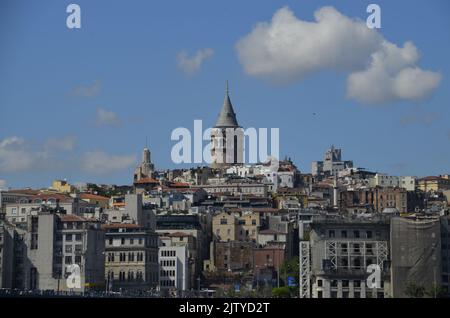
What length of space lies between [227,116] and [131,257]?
3525cm

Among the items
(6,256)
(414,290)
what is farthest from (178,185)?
(414,290)

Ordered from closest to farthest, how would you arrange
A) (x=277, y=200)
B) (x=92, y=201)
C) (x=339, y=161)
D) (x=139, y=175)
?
(x=92, y=201), (x=277, y=200), (x=139, y=175), (x=339, y=161)

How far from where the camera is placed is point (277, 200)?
86125 mm

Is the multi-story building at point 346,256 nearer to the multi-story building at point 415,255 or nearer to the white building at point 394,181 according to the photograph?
the multi-story building at point 415,255

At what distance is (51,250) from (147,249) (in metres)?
4.61

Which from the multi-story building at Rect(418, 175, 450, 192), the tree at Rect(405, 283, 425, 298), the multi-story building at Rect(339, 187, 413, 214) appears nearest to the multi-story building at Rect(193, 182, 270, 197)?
the multi-story building at Rect(339, 187, 413, 214)

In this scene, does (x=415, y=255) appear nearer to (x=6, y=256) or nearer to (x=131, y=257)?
(x=131, y=257)

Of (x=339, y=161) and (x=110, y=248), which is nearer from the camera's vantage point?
(x=110, y=248)

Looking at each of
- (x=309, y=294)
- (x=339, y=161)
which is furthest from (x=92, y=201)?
(x=339, y=161)

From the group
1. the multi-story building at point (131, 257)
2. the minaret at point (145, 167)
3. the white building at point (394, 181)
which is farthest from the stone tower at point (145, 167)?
the multi-story building at point (131, 257)

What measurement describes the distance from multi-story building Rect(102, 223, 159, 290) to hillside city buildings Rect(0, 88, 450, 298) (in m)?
0.05

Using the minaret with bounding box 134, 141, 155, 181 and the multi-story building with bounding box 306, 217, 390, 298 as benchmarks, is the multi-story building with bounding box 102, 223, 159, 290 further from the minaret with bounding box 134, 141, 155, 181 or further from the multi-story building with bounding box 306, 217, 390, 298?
the minaret with bounding box 134, 141, 155, 181

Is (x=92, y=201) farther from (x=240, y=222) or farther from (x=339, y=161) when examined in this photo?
(x=339, y=161)

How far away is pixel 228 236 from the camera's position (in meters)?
72.9
